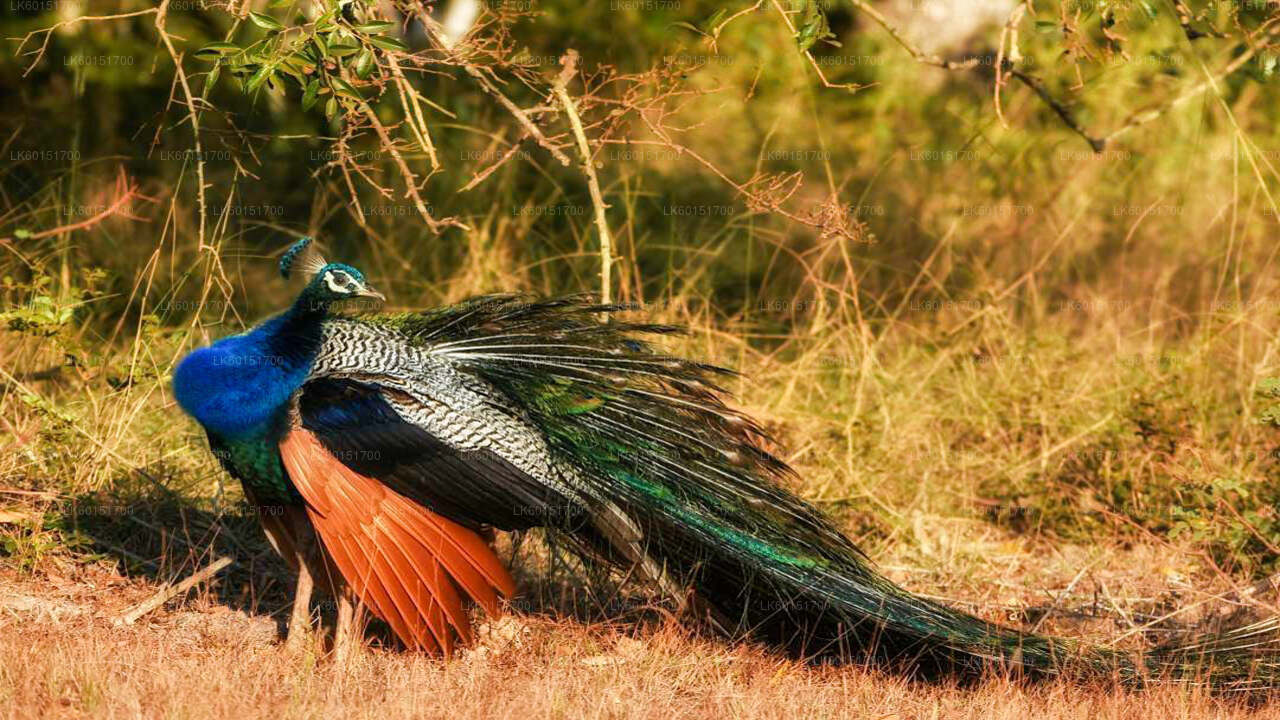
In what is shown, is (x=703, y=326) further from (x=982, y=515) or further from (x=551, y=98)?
(x=551, y=98)

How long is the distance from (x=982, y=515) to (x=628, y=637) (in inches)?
76.9

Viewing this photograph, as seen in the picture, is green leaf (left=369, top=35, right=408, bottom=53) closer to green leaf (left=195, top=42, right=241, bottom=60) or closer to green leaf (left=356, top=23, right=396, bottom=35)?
green leaf (left=356, top=23, right=396, bottom=35)

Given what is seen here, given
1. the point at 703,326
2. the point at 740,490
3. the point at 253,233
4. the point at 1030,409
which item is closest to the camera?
the point at 740,490

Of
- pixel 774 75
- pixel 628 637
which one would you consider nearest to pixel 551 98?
pixel 628 637

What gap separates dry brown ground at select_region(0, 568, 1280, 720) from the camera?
11.6 ft

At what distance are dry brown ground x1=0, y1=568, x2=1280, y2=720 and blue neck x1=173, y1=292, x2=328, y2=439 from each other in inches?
25.8

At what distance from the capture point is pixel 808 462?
19.0ft

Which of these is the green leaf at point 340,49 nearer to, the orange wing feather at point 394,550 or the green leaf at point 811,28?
the orange wing feather at point 394,550

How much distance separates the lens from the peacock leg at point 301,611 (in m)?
4.18

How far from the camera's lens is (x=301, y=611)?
167 inches

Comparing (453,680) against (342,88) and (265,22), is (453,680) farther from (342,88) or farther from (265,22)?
(265,22)

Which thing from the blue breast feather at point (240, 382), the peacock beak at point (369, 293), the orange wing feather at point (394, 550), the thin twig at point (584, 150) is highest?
the thin twig at point (584, 150)

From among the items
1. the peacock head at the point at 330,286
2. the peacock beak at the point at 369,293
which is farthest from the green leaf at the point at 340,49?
the peacock beak at the point at 369,293

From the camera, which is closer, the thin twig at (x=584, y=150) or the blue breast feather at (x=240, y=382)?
the blue breast feather at (x=240, y=382)
